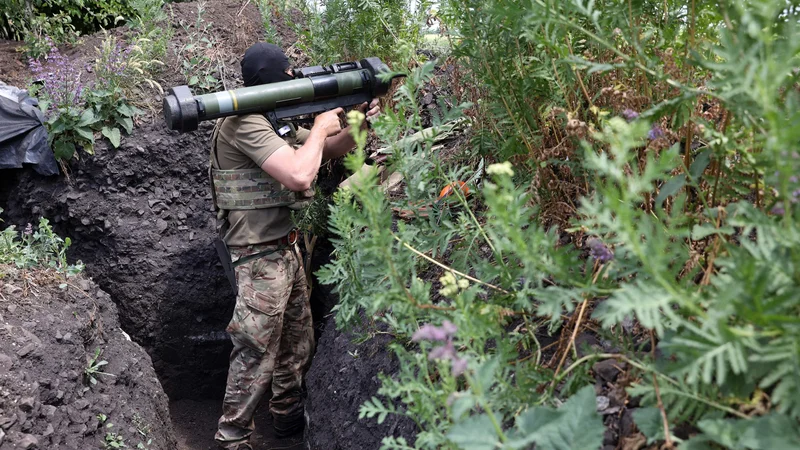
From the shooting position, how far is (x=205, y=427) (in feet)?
15.3

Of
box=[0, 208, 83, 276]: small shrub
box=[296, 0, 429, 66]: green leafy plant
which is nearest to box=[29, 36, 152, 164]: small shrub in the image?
box=[0, 208, 83, 276]: small shrub

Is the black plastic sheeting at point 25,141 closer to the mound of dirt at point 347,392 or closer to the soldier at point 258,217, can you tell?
the soldier at point 258,217

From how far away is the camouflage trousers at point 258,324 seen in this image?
3838 millimetres

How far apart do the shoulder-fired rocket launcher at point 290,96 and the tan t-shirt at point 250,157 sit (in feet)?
0.30

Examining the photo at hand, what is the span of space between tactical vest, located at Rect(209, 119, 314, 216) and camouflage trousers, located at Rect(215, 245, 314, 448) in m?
0.25

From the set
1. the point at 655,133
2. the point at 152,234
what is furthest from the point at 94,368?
the point at 655,133

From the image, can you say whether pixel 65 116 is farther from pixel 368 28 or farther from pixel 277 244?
pixel 368 28

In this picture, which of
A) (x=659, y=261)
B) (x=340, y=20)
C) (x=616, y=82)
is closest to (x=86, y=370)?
(x=340, y=20)

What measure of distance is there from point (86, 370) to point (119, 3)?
13.9 ft

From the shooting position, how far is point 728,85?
129 centimetres

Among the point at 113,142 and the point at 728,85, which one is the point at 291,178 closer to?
the point at 113,142

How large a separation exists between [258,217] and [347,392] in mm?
1123

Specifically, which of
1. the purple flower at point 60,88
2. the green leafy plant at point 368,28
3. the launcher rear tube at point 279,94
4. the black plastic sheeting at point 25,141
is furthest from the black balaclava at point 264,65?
the black plastic sheeting at point 25,141

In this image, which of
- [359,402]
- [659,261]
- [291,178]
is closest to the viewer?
[659,261]
